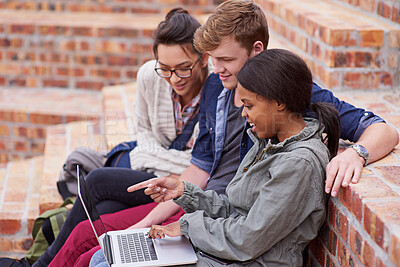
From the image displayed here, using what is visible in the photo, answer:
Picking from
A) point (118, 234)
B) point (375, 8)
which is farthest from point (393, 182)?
point (375, 8)

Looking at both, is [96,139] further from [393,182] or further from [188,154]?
[393,182]

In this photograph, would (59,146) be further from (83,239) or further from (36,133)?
(83,239)

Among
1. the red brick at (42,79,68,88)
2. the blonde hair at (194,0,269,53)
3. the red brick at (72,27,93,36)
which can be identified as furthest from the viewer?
the red brick at (42,79,68,88)

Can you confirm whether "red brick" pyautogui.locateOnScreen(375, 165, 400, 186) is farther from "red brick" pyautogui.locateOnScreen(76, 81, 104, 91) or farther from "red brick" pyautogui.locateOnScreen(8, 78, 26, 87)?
"red brick" pyautogui.locateOnScreen(8, 78, 26, 87)

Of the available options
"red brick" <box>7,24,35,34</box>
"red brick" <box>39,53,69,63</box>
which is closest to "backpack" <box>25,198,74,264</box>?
"red brick" <box>39,53,69,63</box>

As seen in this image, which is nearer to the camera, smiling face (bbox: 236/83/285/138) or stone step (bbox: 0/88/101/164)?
smiling face (bbox: 236/83/285/138)

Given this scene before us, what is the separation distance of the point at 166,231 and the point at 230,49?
0.70 m

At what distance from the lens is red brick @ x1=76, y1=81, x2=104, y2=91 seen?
4859mm

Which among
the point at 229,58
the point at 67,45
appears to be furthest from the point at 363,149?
the point at 67,45

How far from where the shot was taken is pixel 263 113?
171 cm

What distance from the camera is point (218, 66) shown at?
2.01 metres

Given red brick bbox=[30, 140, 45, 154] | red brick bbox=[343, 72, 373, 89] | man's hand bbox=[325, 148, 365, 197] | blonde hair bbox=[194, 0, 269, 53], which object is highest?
blonde hair bbox=[194, 0, 269, 53]

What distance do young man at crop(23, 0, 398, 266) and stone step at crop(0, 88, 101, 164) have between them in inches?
87.1

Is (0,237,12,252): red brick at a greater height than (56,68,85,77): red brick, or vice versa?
(56,68,85,77): red brick
